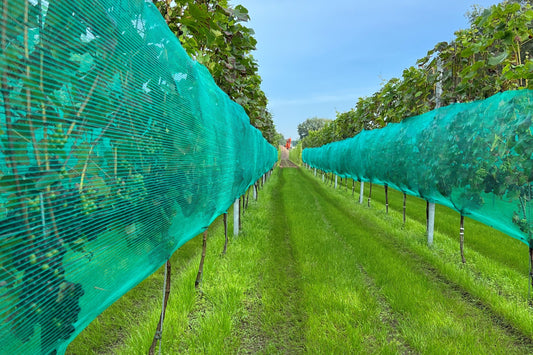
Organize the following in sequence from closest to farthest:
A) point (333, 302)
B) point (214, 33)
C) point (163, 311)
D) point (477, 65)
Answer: point (163, 311), point (214, 33), point (333, 302), point (477, 65)

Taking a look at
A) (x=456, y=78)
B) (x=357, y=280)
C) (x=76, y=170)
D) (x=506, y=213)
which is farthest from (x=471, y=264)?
(x=76, y=170)

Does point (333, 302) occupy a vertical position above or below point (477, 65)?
below

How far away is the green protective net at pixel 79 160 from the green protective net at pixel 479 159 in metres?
3.04

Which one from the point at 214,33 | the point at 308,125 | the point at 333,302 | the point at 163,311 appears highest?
the point at 308,125

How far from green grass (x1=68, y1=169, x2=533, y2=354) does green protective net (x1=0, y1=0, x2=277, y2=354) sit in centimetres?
143

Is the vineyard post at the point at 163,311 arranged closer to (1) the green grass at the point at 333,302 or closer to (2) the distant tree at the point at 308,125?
(1) the green grass at the point at 333,302

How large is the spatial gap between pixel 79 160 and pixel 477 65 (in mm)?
4039

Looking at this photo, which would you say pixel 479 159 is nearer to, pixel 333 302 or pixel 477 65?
pixel 477 65

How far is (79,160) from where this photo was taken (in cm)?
78

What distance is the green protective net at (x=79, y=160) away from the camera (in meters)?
0.59

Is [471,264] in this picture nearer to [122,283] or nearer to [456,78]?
[456,78]

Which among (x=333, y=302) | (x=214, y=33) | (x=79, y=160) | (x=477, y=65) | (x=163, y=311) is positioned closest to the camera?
(x=79, y=160)

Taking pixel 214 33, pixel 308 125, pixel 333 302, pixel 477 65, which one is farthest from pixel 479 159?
pixel 308 125

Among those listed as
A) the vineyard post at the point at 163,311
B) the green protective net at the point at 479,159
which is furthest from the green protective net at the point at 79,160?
the green protective net at the point at 479,159
